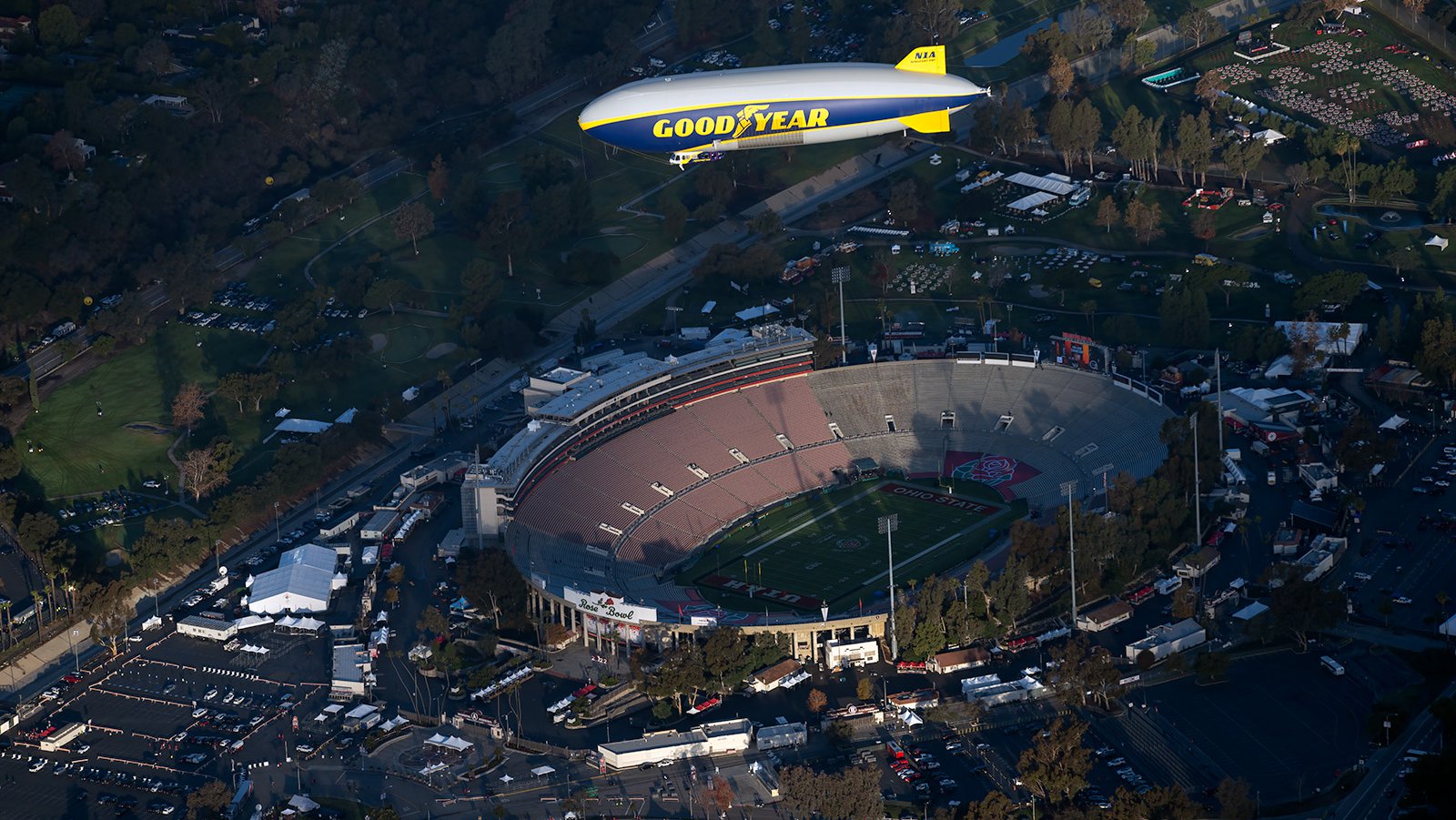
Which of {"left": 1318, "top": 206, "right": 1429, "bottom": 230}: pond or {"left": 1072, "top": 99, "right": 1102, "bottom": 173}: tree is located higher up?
{"left": 1072, "top": 99, "right": 1102, "bottom": 173}: tree

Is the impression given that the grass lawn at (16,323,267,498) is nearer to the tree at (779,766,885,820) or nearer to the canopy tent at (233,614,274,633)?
the canopy tent at (233,614,274,633)

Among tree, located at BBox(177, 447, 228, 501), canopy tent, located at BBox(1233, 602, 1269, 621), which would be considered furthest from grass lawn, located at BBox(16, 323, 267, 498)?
canopy tent, located at BBox(1233, 602, 1269, 621)

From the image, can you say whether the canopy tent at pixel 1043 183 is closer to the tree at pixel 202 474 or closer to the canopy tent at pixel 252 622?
the tree at pixel 202 474

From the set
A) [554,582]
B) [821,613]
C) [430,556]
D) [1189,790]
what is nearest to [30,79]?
[430,556]

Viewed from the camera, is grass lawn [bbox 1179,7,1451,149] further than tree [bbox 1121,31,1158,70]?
No

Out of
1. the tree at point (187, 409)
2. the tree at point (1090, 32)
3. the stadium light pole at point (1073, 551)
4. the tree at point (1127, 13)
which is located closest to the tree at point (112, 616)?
the tree at point (187, 409)

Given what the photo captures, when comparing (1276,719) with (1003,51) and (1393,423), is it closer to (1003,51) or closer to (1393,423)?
(1393,423)

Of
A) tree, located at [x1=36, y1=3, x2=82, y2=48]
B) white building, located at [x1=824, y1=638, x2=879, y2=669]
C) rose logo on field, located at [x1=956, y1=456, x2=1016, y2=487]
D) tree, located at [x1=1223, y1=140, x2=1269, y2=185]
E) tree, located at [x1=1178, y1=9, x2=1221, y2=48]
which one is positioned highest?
tree, located at [x1=36, y1=3, x2=82, y2=48]
